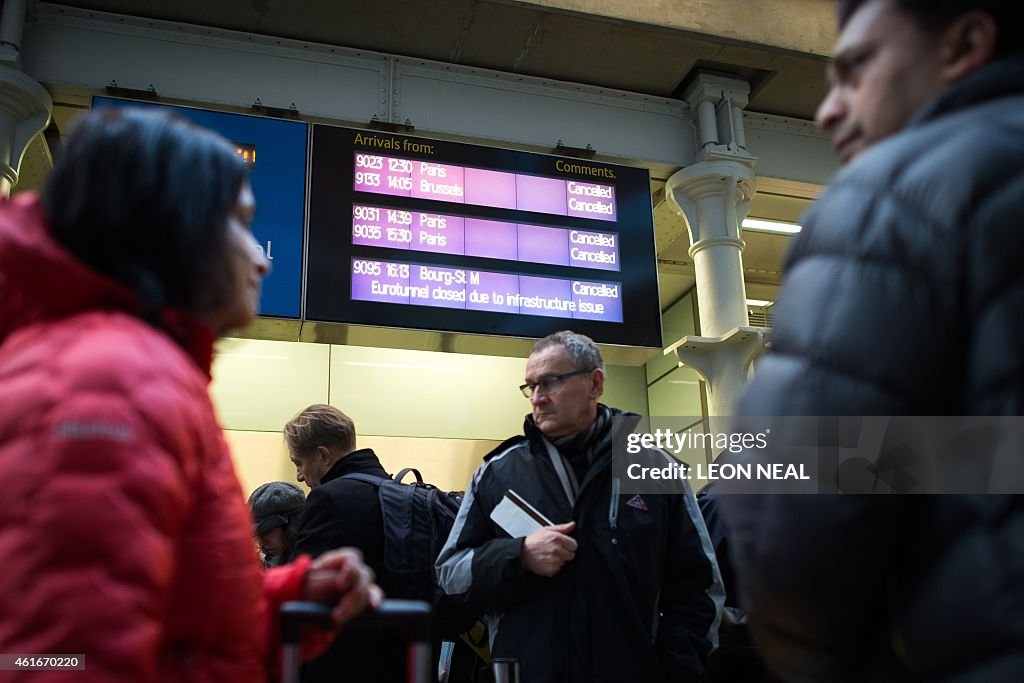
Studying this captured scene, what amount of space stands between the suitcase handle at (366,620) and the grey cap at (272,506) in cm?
280

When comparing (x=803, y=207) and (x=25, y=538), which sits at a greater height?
(x=803, y=207)

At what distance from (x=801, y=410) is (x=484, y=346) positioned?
13.0 feet

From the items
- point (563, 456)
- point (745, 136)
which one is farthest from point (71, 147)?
point (745, 136)

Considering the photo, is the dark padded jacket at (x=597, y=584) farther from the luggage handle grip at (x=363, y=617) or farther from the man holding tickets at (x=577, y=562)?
the luggage handle grip at (x=363, y=617)

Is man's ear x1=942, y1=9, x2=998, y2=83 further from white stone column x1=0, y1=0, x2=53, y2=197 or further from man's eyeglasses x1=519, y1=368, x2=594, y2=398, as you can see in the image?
white stone column x1=0, y1=0, x2=53, y2=197

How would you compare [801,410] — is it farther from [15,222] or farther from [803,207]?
[803,207]

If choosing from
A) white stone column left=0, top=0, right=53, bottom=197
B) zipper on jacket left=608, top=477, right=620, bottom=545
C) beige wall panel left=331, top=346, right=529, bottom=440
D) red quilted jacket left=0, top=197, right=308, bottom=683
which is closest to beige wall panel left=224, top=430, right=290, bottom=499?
beige wall panel left=331, top=346, right=529, bottom=440

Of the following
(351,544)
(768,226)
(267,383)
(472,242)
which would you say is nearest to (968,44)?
(351,544)

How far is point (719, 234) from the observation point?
599 centimetres

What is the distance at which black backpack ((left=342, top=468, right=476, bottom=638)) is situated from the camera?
10.5 feet

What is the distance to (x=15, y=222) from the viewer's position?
111 centimetres

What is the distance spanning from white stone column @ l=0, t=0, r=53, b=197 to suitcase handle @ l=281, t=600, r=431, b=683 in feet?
14.5

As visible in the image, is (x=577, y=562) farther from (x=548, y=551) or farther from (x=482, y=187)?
(x=482, y=187)

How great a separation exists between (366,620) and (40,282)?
609 millimetres
